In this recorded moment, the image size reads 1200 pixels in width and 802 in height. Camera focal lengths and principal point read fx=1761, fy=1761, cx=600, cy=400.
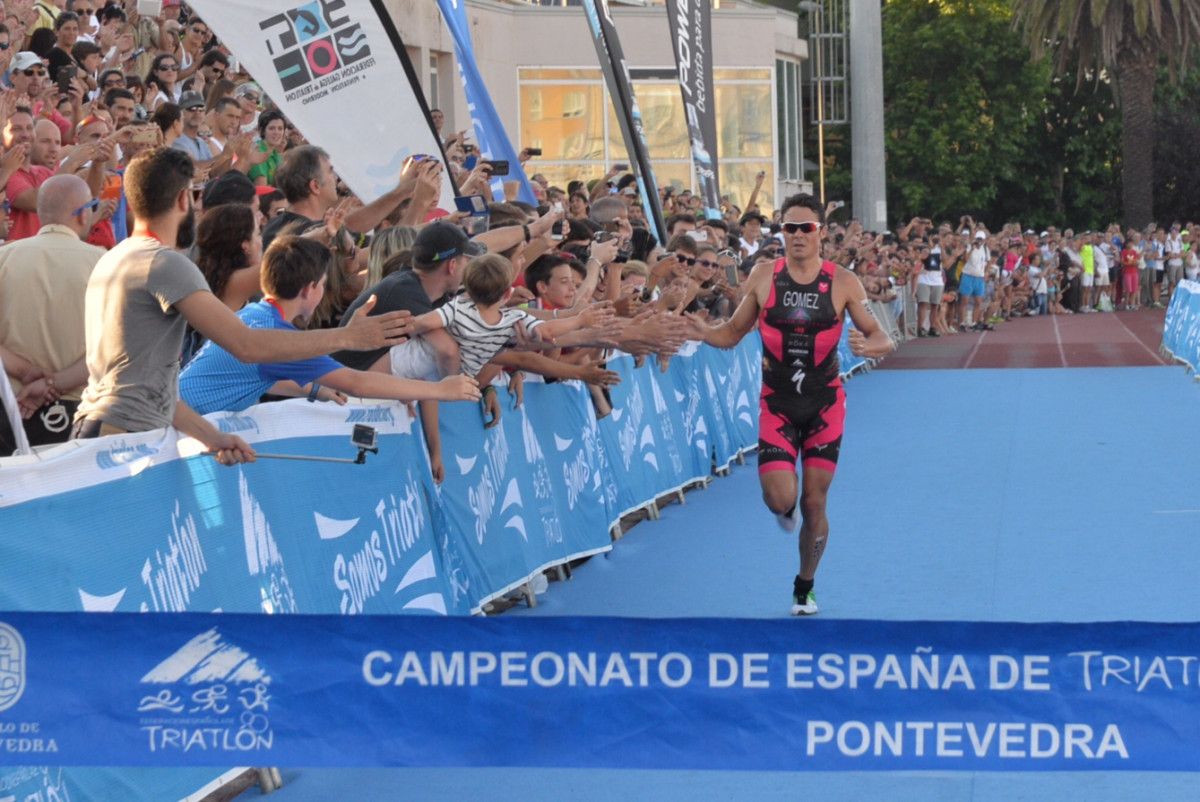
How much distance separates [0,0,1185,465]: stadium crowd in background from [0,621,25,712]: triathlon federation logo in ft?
6.06

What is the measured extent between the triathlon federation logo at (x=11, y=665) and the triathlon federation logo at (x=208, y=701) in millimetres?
276

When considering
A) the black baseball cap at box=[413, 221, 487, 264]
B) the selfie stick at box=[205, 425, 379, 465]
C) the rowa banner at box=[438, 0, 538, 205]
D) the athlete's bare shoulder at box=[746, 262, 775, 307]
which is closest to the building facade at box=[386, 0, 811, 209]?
the rowa banner at box=[438, 0, 538, 205]

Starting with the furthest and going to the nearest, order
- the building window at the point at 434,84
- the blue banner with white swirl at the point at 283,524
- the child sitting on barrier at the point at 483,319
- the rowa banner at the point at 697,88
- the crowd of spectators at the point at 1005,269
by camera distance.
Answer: the building window at the point at 434,84 < the crowd of spectators at the point at 1005,269 < the rowa banner at the point at 697,88 < the child sitting on barrier at the point at 483,319 < the blue banner with white swirl at the point at 283,524

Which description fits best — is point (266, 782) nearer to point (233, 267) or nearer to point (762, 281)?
point (233, 267)

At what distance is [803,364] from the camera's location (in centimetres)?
926

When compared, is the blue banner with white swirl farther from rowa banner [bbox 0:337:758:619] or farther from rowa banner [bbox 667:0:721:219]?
rowa banner [bbox 667:0:721:219]

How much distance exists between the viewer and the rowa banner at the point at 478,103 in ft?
38.9

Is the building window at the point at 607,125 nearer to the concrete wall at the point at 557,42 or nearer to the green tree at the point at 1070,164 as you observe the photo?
the concrete wall at the point at 557,42

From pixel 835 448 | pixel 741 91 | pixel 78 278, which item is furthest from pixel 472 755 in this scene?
pixel 741 91

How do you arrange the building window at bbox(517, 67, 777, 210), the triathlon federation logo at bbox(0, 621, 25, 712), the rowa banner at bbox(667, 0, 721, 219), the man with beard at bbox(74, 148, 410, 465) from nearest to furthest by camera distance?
the triathlon federation logo at bbox(0, 621, 25, 712), the man with beard at bbox(74, 148, 410, 465), the rowa banner at bbox(667, 0, 721, 219), the building window at bbox(517, 67, 777, 210)

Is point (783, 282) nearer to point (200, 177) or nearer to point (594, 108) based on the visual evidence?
point (200, 177)

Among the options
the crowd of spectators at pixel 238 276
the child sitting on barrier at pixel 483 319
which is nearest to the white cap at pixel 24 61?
the crowd of spectators at pixel 238 276

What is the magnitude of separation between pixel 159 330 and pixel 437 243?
2.41 meters

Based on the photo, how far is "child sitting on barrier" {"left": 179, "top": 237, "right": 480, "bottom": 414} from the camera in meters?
6.53
